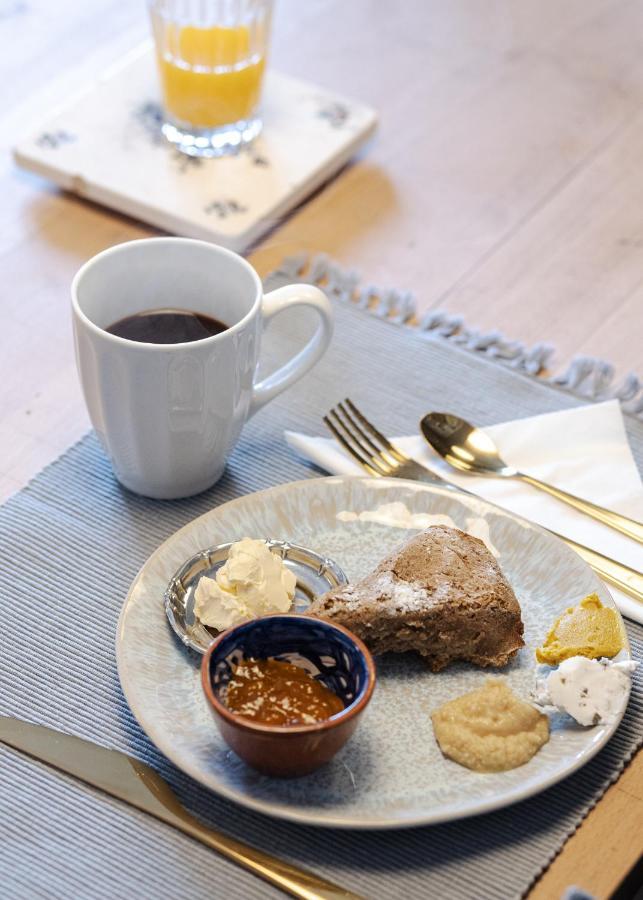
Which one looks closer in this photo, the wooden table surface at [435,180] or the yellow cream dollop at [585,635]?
the yellow cream dollop at [585,635]

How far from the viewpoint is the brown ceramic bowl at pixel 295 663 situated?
0.83 m

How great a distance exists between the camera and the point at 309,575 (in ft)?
3.45

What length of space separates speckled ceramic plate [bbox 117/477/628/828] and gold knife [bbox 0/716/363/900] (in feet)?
0.14

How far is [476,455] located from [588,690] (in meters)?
0.37

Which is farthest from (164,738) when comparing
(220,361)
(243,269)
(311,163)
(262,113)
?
(262,113)

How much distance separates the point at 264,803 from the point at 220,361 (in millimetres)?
421

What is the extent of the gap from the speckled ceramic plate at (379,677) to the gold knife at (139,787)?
42 millimetres

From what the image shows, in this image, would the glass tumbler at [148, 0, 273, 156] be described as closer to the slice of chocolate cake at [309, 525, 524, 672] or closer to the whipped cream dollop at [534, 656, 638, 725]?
the slice of chocolate cake at [309, 525, 524, 672]

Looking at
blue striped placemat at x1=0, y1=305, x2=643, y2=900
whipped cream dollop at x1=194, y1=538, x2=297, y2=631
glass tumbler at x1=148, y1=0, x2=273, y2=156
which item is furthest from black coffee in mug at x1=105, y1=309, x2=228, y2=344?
glass tumbler at x1=148, y1=0, x2=273, y2=156

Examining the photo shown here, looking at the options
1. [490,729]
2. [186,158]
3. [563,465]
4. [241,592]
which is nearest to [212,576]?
[241,592]

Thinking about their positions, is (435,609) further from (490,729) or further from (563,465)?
(563,465)

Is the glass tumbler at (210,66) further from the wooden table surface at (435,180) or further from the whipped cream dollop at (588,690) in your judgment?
the whipped cream dollop at (588,690)

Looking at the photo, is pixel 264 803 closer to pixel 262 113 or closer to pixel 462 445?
pixel 462 445

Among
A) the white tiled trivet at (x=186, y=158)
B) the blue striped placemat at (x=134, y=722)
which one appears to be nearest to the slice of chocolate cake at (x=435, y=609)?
the blue striped placemat at (x=134, y=722)
